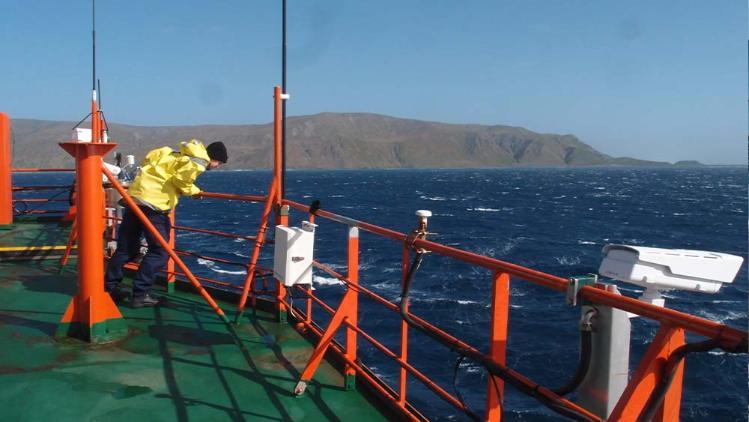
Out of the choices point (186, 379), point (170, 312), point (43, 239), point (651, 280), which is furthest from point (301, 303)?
point (651, 280)

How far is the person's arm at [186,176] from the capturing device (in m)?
5.62

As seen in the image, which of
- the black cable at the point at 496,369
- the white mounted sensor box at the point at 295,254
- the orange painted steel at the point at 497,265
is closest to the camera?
the black cable at the point at 496,369

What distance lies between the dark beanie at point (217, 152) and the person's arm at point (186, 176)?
0.95 feet

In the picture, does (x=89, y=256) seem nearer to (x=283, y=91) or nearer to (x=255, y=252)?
(x=255, y=252)

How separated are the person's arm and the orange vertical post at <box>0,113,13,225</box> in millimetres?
6243

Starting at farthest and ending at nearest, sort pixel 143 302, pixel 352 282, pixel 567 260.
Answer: pixel 567 260 → pixel 143 302 → pixel 352 282

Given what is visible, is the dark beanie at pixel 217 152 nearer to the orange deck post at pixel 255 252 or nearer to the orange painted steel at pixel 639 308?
the orange deck post at pixel 255 252

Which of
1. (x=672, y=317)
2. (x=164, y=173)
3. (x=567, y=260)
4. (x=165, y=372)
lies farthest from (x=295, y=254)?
(x=567, y=260)

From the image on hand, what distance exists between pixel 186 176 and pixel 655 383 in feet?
15.1

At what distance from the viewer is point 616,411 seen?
206cm

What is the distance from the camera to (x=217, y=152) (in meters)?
6.00

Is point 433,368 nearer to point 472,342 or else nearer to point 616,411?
point 472,342

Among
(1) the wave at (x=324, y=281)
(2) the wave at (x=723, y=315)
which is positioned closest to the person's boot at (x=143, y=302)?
(1) the wave at (x=324, y=281)

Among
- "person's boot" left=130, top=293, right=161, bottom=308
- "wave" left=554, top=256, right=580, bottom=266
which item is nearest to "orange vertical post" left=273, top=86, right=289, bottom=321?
"person's boot" left=130, top=293, right=161, bottom=308
